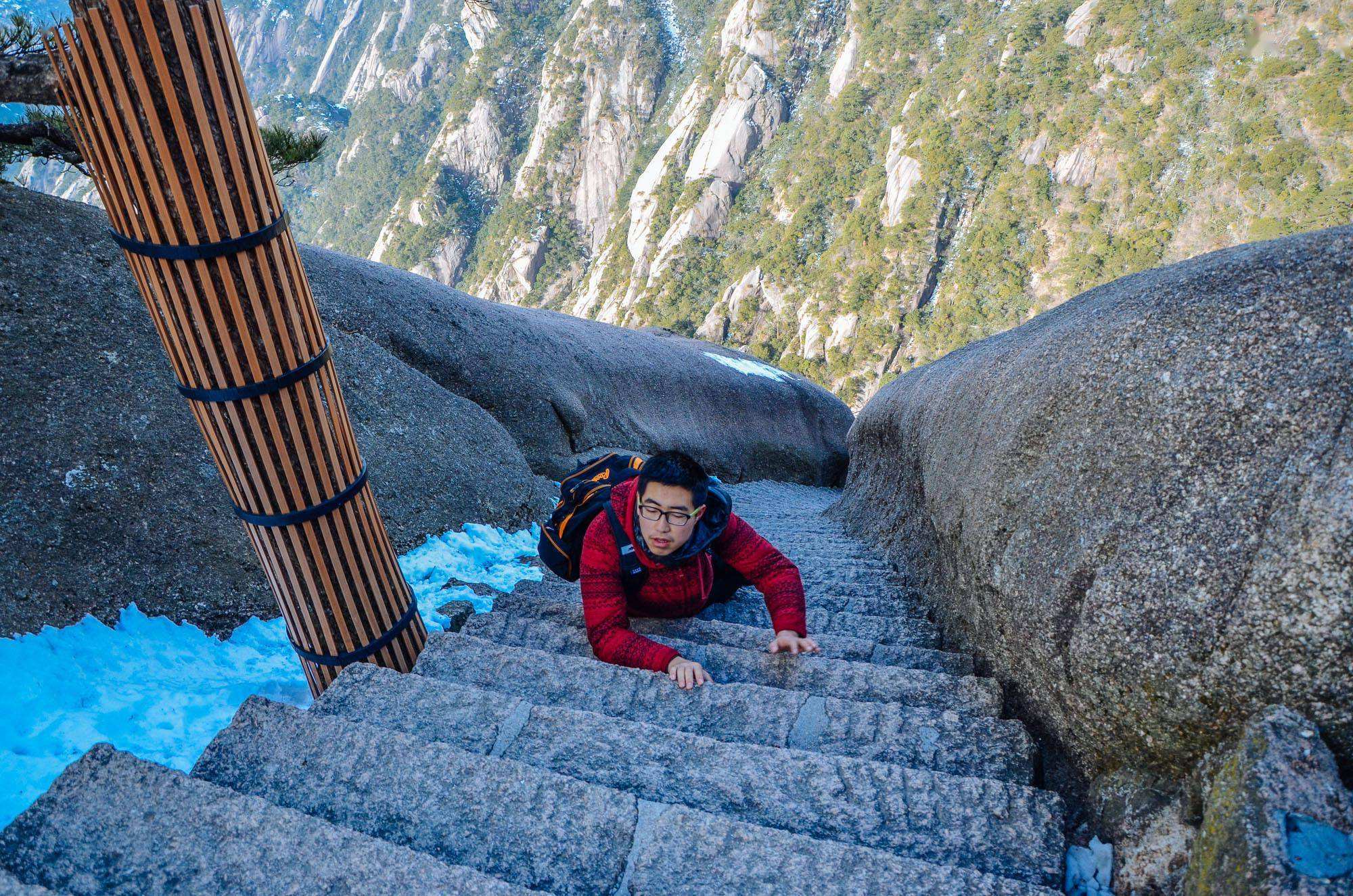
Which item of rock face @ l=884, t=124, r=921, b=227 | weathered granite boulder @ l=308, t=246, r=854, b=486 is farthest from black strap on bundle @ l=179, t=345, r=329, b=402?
rock face @ l=884, t=124, r=921, b=227

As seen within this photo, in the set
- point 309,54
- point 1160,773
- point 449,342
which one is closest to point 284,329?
point 1160,773

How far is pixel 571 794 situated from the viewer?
5.91 ft

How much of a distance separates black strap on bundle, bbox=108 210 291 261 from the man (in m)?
1.58

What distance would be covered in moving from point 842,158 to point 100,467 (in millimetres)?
70945

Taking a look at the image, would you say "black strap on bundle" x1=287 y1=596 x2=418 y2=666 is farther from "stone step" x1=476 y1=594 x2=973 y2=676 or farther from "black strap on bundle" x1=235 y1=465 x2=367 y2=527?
"black strap on bundle" x1=235 y1=465 x2=367 y2=527

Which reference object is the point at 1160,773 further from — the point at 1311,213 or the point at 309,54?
the point at 309,54

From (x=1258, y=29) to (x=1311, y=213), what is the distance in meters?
15.9

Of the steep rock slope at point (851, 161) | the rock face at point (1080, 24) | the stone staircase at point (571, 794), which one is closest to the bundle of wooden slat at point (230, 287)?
the stone staircase at point (571, 794)

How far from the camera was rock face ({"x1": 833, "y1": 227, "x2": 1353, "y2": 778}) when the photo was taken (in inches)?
67.7

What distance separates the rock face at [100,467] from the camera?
380 centimetres

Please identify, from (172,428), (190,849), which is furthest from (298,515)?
(172,428)

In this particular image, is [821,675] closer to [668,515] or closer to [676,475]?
[668,515]

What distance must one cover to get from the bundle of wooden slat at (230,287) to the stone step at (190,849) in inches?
42.4

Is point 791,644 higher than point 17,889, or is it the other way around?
point 791,644
